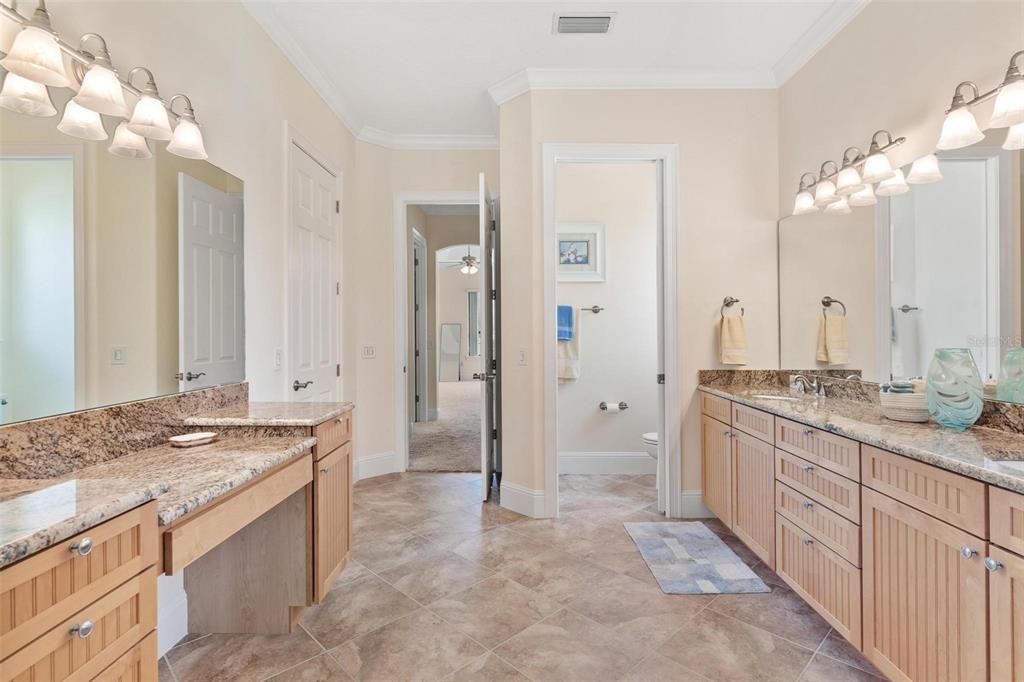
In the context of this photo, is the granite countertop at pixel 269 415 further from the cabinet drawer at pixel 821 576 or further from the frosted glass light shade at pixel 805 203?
the frosted glass light shade at pixel 805 203

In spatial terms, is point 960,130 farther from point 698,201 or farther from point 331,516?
point 331,516


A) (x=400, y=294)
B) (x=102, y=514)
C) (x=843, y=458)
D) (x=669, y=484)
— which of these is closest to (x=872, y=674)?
(x=843, y=458)

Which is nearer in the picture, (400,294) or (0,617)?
(0,617)

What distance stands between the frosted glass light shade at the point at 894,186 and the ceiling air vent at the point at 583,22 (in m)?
1.54

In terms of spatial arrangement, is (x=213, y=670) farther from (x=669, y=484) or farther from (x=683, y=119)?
(x=683, y=119)

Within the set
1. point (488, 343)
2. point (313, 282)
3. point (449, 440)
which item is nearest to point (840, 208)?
point (488, 343)

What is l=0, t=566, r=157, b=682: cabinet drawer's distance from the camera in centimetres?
75

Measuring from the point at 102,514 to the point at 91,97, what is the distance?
3.80 ft

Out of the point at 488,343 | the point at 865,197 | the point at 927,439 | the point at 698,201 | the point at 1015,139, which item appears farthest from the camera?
the point at 488,343

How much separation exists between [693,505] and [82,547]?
9.68 ft

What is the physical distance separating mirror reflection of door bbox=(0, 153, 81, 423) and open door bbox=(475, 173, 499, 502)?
215 cm

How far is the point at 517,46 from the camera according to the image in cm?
267

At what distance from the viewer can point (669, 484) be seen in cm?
297

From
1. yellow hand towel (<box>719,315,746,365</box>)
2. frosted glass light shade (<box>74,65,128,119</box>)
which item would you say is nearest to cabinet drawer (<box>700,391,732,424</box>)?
yellow hand towel (<box>719,315,746,365</box>)
